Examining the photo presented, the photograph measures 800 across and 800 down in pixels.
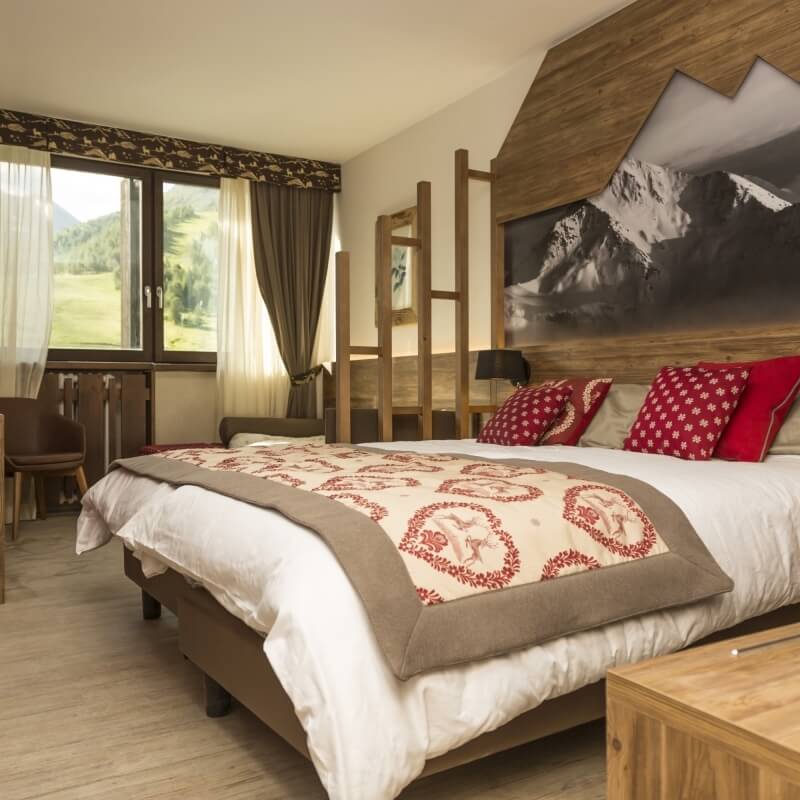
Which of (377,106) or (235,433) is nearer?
(377,106)

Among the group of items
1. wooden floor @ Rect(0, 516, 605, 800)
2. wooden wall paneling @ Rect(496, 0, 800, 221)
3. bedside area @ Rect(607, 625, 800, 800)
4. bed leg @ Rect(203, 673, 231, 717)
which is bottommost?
wooden floor @ Rect(0, 516, 605, 800)

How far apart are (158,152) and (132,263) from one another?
0.79 meters

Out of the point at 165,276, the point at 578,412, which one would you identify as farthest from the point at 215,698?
the point at 165,276

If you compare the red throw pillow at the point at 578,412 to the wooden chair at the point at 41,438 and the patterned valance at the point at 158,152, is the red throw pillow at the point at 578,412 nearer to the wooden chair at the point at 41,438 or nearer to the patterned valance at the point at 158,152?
the wooden chair at the point at 41,438

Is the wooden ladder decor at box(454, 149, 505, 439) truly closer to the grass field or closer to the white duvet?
the white duvet

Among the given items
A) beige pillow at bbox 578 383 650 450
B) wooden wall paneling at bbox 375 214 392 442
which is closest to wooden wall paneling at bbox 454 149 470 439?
wooden wall paneling at bbox 375 214 392 442

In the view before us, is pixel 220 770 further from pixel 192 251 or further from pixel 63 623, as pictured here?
pixel 192 251

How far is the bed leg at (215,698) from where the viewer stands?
208 centimetres

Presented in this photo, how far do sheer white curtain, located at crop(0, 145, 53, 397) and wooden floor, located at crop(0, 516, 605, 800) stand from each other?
257cm

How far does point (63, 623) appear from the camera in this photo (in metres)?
2.96

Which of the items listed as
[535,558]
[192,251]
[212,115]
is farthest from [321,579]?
[192,251]

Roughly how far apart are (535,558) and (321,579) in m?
0.46

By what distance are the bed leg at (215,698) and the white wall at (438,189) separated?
2.88 metres

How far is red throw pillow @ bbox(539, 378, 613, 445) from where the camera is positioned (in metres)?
3.32
